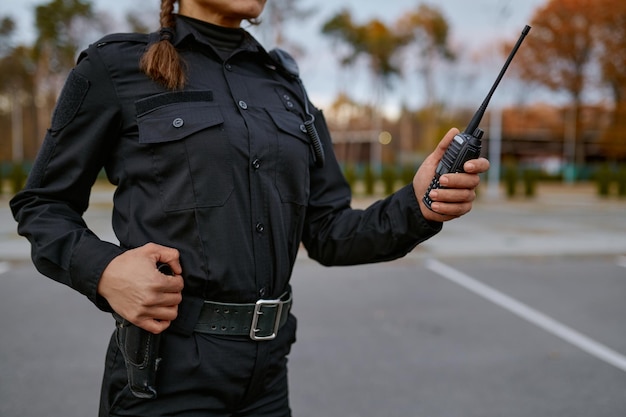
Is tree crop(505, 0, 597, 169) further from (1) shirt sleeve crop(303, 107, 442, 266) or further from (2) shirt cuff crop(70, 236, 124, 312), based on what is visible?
(2) shirt cuff crop(70, 236, 124, 312)

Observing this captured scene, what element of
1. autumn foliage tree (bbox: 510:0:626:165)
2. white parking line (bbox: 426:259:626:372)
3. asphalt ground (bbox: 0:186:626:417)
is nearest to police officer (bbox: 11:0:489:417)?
asphalt ground (bbox: 0:186:626:417)

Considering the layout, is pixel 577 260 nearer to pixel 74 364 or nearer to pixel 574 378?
pixel 574 378

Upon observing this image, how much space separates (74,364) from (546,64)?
3719cm

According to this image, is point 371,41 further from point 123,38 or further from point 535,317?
point 123,38

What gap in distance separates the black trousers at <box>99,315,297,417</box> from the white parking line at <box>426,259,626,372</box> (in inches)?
152

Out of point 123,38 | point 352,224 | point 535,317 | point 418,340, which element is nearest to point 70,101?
point 123,38

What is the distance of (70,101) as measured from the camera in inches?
54.9

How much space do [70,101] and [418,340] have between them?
13.5 feet

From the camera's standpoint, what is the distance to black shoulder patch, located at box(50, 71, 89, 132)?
1.39 metres

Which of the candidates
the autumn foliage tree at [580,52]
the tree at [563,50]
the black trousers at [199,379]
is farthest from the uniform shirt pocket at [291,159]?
the tree at [563,50]

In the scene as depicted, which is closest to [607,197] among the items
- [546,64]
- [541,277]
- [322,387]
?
[546,64]

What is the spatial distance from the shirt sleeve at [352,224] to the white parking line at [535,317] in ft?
11.8

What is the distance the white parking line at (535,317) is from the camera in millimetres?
4754

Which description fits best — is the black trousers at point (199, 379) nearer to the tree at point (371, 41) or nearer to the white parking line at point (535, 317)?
the white parking line at point (535, 317)
